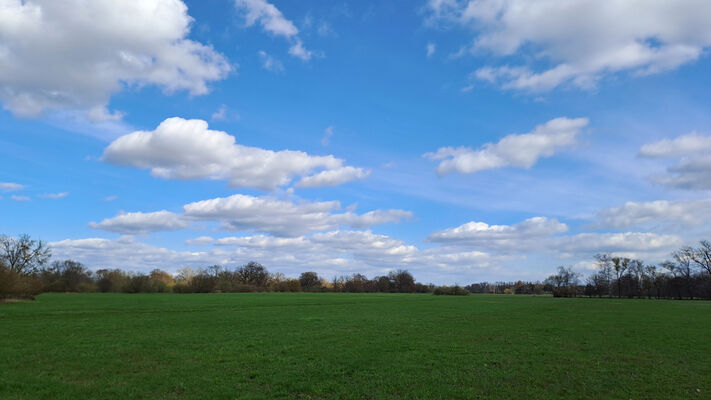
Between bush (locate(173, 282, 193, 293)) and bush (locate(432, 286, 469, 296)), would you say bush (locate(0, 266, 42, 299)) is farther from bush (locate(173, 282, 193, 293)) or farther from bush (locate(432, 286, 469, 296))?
bush (locate(432, 286, 469, 296))

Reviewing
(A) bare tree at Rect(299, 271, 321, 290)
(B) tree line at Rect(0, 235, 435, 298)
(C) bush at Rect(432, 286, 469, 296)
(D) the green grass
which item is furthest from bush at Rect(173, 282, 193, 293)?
(D) the green grass

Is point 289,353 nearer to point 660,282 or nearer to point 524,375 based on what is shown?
point 524,375

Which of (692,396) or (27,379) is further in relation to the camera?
(27,379)

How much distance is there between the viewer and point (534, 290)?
18250 cm

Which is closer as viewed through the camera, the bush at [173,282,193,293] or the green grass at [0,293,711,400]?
the green grass at [0,293,711,400]

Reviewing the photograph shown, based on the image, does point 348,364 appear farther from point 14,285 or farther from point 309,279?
point 309,279

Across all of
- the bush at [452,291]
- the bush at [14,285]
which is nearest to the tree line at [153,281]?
the bush at [14,285]

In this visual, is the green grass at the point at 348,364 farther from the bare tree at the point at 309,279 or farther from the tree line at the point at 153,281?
the bare tree at the point at 309,279

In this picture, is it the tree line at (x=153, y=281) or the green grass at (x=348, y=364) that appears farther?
the tree line at (x=153, y=281)

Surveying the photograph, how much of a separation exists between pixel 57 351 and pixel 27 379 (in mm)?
5412

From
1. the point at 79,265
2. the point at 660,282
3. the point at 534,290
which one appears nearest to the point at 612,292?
the point at 660,282

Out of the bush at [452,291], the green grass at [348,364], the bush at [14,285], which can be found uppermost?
the bush at [14,285]

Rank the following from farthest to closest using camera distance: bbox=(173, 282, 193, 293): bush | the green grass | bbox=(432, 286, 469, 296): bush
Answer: bbox=(432, 286, 469, 296): bush, bbox=(173, 282, 193, 293): bush, the green grass

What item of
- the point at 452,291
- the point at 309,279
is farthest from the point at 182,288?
the point at 452,291
